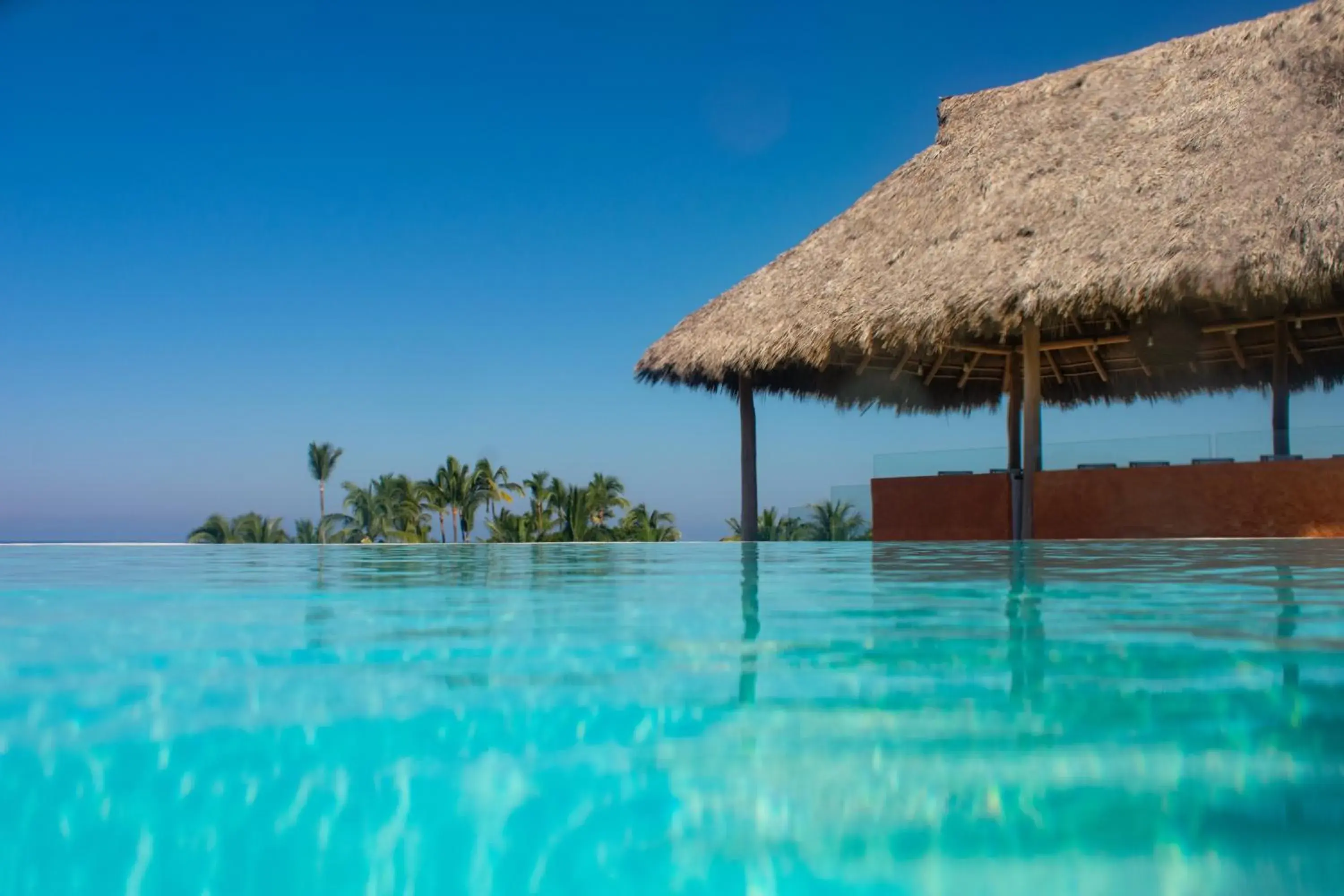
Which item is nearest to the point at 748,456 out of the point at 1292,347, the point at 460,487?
the point at 1292,347

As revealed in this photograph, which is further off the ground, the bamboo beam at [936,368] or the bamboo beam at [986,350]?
the bamboo beam at [986,350]

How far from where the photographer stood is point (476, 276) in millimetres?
33250

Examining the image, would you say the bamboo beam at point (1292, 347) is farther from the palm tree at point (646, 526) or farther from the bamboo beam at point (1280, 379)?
the palm tree at point (646, 526)

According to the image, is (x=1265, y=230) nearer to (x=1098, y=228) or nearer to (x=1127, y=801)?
(x=1098, y=228)

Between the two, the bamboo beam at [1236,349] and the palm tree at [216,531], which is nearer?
the bamboo beam at [1236,349]

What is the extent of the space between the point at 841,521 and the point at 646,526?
503 inches

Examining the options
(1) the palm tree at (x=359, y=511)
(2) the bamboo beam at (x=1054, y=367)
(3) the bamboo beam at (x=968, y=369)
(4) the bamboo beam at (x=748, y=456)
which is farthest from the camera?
(1) the palm tree at (x=359, y=511)

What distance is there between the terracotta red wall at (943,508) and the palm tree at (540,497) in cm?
1527

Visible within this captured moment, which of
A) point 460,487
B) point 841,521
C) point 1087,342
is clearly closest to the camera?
point 1087,342

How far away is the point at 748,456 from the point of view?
33.1 feet

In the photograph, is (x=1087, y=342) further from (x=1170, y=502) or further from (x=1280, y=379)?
(x=1170, y=502)

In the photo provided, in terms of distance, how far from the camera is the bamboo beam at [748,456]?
10.1 metres

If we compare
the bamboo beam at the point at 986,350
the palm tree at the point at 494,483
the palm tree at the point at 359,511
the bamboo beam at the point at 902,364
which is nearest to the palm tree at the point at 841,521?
the bamboo beam at the point at 902,364

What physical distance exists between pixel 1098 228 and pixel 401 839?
860cm
